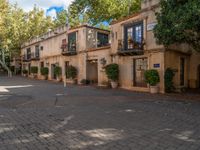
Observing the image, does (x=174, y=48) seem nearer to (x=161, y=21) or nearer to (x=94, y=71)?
(x=161, y=21)

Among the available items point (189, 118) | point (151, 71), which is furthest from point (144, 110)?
point (151, 71)

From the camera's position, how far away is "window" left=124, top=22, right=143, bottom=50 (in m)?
20.2

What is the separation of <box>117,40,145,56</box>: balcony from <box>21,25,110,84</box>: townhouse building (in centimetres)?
233

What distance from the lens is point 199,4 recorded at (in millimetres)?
11859

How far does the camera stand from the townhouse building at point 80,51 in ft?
81.4

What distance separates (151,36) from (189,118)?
10.8 meters

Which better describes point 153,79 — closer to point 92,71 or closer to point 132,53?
point 132,53

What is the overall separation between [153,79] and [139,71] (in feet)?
9.14

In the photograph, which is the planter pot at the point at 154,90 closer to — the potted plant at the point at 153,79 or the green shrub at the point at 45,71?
the potted plant at the point at 153,79

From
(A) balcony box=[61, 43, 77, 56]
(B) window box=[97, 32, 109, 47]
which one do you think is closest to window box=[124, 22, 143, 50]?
(B) window box=[97, 32, 109, 47]

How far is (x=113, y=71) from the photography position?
70.9ft

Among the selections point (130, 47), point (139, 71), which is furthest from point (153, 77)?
point (130, 47)

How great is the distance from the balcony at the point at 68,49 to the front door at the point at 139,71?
8713 millimetres

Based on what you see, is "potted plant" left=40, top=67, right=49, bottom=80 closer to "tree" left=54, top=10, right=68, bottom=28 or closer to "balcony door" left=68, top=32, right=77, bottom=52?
"balcony door" left=68, top=32, right=77, bottom=52
